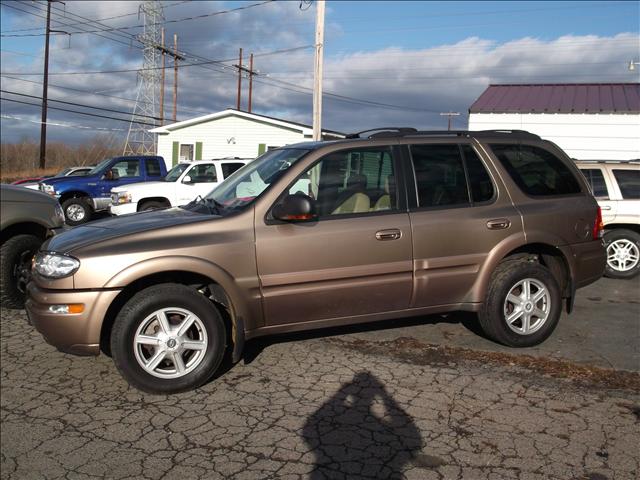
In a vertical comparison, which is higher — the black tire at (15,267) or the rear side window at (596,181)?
the rear side window at (596,181)

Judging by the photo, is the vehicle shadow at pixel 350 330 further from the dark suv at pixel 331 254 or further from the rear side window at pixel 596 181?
the rear side window at pixel 596 181

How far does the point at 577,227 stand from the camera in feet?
16.8

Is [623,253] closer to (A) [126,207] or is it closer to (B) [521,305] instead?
(B) [521,305]

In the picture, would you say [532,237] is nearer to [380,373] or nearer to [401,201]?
[401,201]

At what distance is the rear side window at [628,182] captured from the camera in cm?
880

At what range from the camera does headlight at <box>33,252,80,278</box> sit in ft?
12.4

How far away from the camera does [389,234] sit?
4.41 m

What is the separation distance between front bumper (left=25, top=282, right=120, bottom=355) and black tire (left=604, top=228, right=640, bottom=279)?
7.76 meters

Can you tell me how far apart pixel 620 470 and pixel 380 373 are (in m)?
1.77

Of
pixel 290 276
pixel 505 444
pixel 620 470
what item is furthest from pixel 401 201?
pixel 620 470

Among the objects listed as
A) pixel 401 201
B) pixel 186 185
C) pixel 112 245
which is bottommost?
pixel 112 245

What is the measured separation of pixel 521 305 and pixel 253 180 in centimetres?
257

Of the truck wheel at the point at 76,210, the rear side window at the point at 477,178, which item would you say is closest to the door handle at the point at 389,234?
the rear side window at the point at 477,178

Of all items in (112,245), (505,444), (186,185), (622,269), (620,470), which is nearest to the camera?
(620,470)
